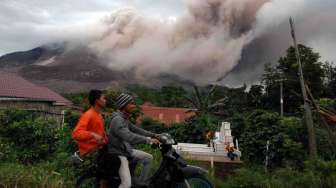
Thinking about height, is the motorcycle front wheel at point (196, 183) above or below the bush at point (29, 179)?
above

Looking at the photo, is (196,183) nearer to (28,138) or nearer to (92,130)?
(92,130)

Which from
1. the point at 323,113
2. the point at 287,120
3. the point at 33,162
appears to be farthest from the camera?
the point at 287,120

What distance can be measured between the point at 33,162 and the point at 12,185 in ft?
5.80

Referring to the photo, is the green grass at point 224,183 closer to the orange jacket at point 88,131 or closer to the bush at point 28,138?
the bush at point 28,138

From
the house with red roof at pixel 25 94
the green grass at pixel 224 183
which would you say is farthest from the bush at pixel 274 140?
the house with red roof at pixel 25 94

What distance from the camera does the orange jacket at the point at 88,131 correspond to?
3846 millimetres

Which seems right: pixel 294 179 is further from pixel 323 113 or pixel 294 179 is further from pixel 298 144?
pixel 298 144

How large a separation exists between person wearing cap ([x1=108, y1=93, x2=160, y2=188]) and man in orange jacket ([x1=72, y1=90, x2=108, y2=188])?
13cm

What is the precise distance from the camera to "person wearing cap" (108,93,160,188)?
3908mm

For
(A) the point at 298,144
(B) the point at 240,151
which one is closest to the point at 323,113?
(A) the point at 298,144

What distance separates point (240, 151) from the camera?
452 inches

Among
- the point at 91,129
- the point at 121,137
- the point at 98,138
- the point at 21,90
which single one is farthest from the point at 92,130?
the point at 21,90

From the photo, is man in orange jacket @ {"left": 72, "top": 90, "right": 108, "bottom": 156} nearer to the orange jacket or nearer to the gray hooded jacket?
the orange jacket

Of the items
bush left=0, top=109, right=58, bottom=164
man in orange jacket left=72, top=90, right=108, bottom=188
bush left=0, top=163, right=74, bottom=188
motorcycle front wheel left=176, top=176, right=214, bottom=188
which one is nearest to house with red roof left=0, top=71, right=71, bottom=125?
bush left=0, top=109, right=58, bottom=164
